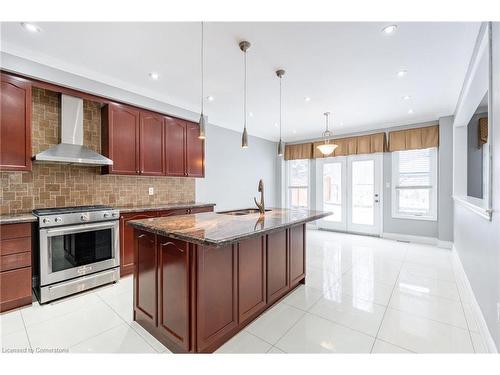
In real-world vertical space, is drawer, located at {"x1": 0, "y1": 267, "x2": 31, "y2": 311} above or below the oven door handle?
below

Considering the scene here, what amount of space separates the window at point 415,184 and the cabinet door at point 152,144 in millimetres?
4985

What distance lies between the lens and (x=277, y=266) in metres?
2.40

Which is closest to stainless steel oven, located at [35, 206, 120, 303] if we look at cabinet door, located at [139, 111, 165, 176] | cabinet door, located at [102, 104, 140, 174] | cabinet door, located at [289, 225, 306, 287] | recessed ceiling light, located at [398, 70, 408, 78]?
cabinet door, located at [102, 104, 140, 174]

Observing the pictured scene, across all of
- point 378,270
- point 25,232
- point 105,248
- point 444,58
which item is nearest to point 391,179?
point 378,270

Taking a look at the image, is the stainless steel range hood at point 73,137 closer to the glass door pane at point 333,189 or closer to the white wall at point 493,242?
the white wall at point 493,242

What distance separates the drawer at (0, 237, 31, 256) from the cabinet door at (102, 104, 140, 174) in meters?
1.20

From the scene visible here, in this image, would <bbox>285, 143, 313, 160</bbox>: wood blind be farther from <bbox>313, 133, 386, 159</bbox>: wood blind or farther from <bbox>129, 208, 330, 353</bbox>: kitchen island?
<bbox>129, 208, 330, 353</bbox>: kitchen island

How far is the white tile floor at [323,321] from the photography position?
177 centimetres

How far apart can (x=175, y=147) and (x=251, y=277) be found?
277 centimetres

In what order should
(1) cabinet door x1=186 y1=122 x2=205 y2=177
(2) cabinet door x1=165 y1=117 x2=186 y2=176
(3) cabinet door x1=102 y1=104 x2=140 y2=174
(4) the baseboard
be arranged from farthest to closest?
(1) cabinet door x1=186 y1=122 x2=205 y2=177 < (2) cabinet door x1=165 y1=117 x2=186 y2=176 < (3) cabinet door x1=102 y1=104 x2=140 y2=174 < (4) the baseboard

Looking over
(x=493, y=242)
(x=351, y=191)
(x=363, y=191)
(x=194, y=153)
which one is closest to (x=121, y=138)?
(x=194, y=153)

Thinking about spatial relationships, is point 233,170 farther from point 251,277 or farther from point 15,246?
point 15,246

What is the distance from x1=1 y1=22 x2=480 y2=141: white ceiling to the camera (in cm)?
213

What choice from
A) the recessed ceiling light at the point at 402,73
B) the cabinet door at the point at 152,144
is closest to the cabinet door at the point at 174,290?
the cabinet door at the point at 152,144
